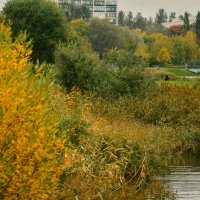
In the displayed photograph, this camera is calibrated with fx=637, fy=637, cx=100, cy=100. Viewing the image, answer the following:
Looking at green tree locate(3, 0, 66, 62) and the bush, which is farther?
green tree locate(3, 0, 66, 62)

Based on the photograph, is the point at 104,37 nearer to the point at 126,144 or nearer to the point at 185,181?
the point at 185,181

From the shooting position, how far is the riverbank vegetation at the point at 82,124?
8.52 meters

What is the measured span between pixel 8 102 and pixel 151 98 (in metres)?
25.2

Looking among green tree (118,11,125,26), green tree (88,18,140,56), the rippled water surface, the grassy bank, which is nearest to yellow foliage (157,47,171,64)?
green tree (88,18,140,56)

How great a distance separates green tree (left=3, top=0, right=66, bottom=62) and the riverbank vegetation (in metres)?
0.21

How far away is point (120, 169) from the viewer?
17219mm

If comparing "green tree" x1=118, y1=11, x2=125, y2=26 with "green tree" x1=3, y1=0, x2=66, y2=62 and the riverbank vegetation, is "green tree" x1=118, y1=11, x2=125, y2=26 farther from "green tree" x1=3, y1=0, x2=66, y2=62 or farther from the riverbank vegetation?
the riverbank vegetation

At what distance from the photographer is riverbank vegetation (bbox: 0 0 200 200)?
8523 millimetres

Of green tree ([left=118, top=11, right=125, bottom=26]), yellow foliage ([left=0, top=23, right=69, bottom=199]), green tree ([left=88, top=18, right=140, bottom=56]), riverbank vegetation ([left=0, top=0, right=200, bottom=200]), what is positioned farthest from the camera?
green tree ([left=118, top=11, right=125, bottom=26])

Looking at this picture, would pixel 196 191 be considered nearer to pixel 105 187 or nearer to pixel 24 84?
pixel 105 187

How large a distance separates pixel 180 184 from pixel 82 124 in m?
5.18

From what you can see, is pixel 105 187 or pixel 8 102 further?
pixel 105 187

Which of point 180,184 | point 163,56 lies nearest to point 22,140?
point 180,184

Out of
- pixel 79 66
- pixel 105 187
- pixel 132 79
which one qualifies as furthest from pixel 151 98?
pixel 105 187
